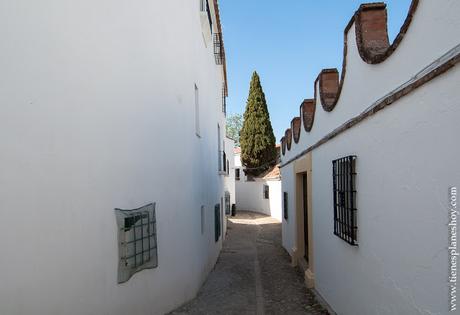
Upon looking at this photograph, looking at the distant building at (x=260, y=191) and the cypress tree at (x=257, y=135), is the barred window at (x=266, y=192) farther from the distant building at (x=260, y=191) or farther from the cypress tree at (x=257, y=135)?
the cypress tree at (x=257, y=135)

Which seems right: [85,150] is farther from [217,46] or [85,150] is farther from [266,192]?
[266,192]

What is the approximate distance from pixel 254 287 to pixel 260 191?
72.1 ft

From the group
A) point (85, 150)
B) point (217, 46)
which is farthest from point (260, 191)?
point (85, 150)

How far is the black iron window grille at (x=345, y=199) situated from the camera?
16.9ft

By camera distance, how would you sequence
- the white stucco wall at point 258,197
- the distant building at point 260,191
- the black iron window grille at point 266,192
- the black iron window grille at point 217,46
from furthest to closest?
the black iron window grille at point 266,192, the distant building at point 260,191, the white stucco wall at point 258,197, the black iron window grille at point 217,46

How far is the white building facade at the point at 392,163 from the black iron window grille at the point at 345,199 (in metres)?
0.02

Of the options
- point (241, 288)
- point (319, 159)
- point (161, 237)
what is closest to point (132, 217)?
point (161, 237)

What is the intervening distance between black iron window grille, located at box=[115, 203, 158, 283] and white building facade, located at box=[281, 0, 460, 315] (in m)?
3.02

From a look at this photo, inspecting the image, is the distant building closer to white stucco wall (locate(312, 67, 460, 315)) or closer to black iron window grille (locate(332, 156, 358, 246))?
black iron window grille (locate(332, 156, 358, 246))

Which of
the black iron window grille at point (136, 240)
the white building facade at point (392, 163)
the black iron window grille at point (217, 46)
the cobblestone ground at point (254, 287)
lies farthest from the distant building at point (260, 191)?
the black iron window grille at point (136, 240)

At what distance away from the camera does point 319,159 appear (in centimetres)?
758

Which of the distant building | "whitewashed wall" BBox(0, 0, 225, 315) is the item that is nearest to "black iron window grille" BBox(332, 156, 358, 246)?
"whitewashed wall" BBox(0, 0, 225, 315)

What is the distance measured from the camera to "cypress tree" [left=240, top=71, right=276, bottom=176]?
3198cm

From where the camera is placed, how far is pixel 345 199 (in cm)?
550
